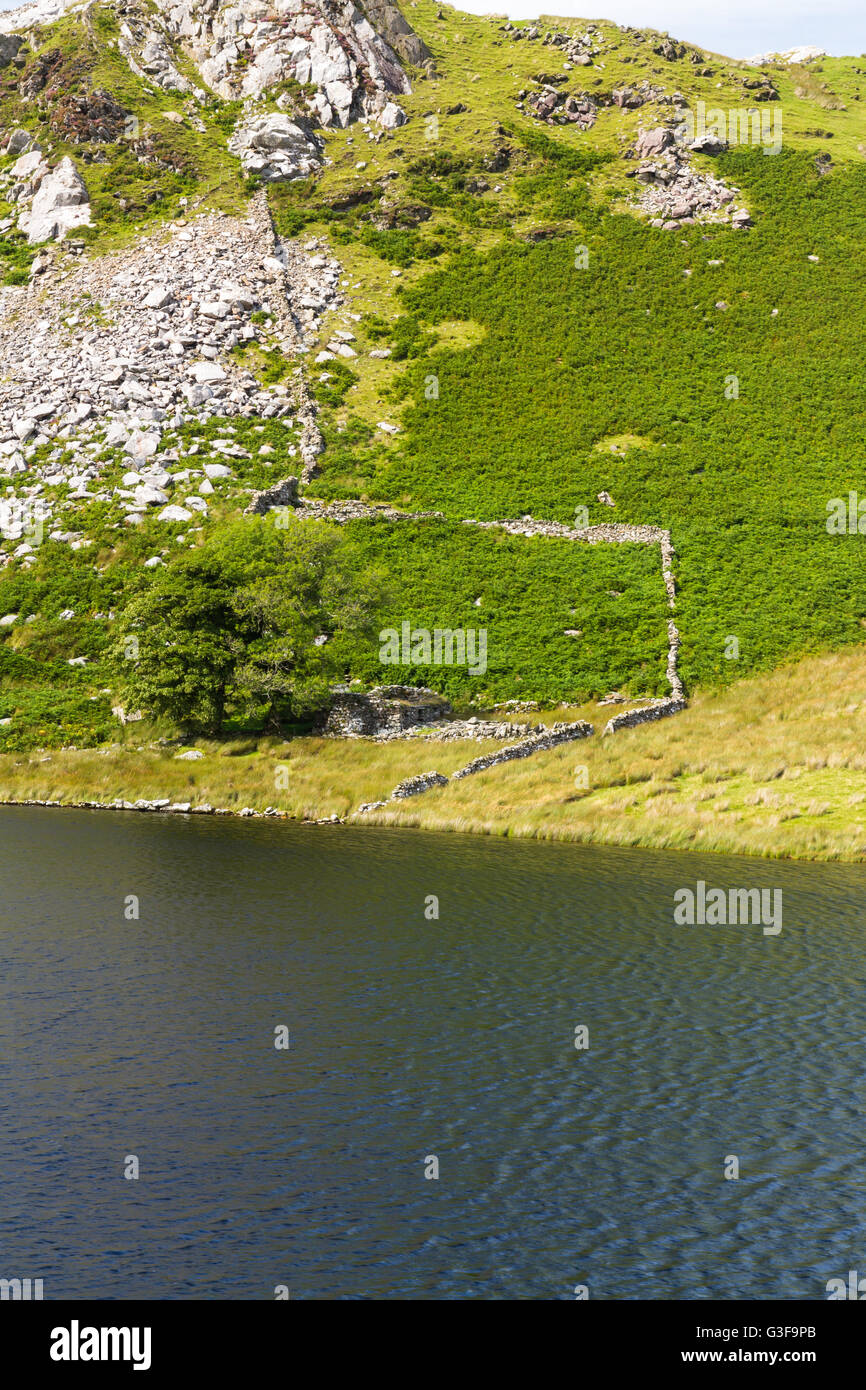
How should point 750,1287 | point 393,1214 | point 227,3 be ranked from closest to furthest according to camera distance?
point 750,1287 → point 393,1214 → point 227,3

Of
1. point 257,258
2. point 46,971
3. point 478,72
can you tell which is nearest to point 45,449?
point 257,258

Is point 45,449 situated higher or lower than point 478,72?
lower

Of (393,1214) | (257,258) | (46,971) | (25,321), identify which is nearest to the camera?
(393,1214)

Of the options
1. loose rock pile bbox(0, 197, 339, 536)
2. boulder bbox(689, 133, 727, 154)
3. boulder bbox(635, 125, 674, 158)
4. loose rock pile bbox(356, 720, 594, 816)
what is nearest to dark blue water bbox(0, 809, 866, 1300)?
loose rock pile bbox(356, 720, 594, 816)

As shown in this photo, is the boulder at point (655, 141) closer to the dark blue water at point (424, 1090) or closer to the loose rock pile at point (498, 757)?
the loose rock pile at point (498, 757)

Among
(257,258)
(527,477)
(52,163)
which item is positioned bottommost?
(527,477)

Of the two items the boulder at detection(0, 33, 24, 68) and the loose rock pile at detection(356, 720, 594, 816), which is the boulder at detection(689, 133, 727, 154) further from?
the loose rock pile at detection(356, 720, 594, 816)

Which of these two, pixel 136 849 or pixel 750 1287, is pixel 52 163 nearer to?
pixel 136 849
